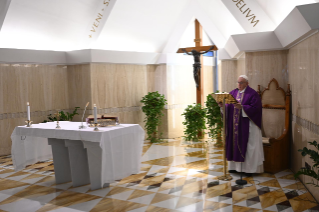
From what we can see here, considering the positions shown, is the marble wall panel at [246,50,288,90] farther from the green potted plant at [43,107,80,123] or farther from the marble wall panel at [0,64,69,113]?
the marble wall panel at [0,64,69,113]

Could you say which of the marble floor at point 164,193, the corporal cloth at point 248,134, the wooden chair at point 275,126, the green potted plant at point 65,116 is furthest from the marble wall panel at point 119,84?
the corporal cloth at point 248,134

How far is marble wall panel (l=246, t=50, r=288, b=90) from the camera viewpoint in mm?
7184

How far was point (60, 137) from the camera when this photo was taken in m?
5.52

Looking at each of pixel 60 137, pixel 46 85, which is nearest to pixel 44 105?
pixel 46 85

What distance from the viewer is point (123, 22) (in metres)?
9.20

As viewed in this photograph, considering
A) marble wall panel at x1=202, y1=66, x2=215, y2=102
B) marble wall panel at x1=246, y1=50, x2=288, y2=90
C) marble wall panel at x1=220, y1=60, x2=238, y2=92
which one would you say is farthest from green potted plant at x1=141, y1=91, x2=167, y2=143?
marble wall panel at x1=246, y1=50, x2=288, y2=90

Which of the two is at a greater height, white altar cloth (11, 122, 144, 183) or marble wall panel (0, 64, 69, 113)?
marble wall panel (0, 64, 69, 113)

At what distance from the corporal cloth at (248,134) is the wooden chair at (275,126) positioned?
35 centimetres

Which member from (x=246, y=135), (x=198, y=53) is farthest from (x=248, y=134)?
(x=198, y=53)

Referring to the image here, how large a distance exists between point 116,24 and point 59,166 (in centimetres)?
445

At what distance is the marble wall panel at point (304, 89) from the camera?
16.4ft

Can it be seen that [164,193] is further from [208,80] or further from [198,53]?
[208,80]

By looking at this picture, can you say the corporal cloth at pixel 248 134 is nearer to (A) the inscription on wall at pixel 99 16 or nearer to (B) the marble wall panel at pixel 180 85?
(A) the inscription on wall at pixel 99 16

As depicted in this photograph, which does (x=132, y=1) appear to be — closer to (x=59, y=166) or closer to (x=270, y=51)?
(x=270, y=51)
